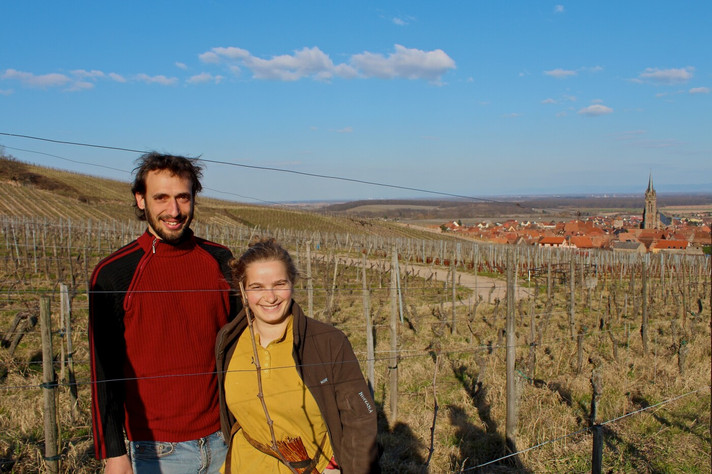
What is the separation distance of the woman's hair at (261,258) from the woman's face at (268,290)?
0.01 m

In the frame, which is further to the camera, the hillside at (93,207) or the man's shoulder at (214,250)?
the hillside at (93,207)

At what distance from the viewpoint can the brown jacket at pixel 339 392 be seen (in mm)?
1635

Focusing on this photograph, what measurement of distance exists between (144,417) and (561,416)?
13.4ft

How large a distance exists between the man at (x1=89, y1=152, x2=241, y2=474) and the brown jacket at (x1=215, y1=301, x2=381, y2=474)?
0.37 metres

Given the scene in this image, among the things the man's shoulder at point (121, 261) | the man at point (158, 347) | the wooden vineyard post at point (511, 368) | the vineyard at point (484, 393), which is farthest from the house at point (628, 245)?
the man's shoulder at point (121, 261)

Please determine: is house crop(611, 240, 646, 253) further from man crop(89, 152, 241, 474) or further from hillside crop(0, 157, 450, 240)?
man crop(89, 152, 241, 474)

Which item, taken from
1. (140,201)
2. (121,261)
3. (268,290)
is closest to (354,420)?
(268,290)

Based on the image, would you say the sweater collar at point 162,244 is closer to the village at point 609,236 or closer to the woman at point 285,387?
the woman at point 285,387

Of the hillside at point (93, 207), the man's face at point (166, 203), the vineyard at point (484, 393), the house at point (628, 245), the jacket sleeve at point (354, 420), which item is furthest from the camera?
the house at point (628, 245)

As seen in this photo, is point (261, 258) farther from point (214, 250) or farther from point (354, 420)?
point (354, 420)

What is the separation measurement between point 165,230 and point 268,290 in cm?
42

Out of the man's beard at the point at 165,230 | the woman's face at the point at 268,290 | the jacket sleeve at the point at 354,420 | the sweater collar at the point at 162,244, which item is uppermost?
the man's beard at the point at 165,230

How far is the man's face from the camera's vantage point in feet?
5.75

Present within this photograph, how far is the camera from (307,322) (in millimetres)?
1726
